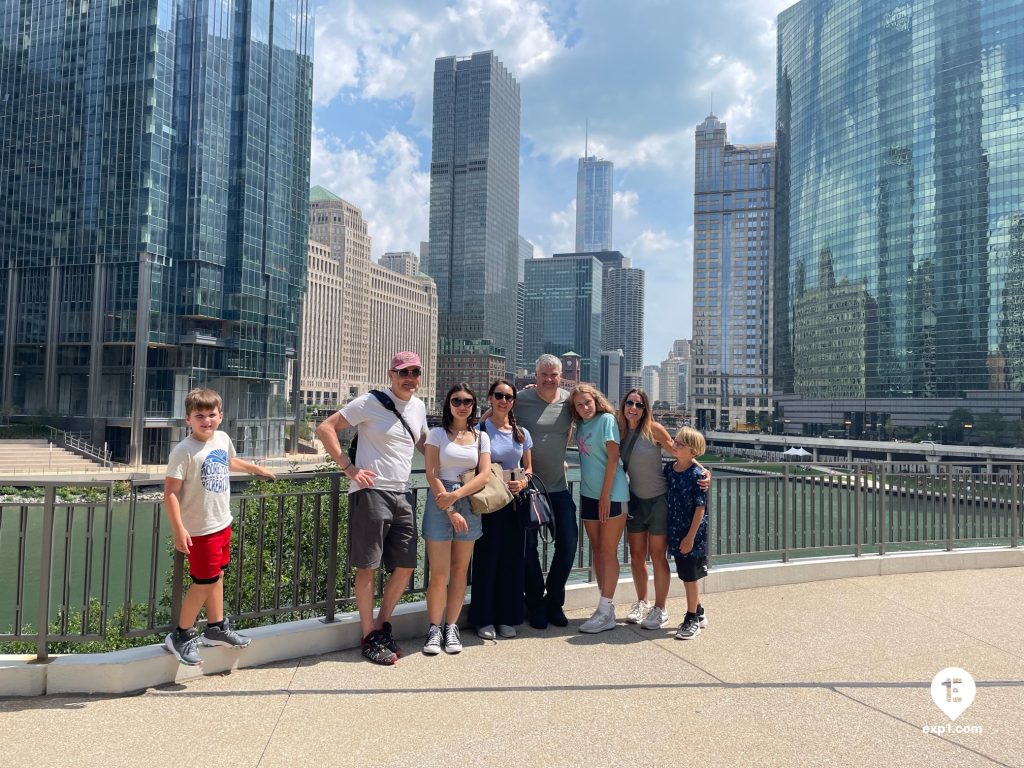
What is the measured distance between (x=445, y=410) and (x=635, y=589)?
239 cm

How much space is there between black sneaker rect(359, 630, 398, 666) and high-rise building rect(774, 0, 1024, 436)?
323 ft

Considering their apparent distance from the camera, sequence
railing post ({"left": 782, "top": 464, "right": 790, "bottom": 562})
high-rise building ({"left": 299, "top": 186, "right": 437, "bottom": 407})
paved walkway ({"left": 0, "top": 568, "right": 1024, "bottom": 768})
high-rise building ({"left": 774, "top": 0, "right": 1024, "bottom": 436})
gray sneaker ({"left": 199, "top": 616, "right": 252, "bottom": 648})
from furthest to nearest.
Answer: high-rise building ({"left": 299, "top": 186, "right": 437, "bottom": 407}) < high-rise building ({"left": 774, "top": 0, "right": 1024, "bottom": 436}) < railing post ({"left": 782, "top": 464, "right": 790, "bottom": 562}) < gray sneaker ({"left": 199, "top": 616, "right": 252, "bottom": 648}) < paved walkway ({"left": 0, "top": 568, "right": 1024, "bottom": 768})

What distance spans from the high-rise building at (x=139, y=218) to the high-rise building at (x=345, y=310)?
67399mm

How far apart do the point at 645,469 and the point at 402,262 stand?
187367mm

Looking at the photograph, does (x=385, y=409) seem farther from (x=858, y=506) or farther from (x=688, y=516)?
(x=858, y=506)

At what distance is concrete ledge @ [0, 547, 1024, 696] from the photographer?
364cm

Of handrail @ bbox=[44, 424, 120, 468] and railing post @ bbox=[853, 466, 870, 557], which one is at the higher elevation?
railing post @ bbox=[853, 466, 870, 557]

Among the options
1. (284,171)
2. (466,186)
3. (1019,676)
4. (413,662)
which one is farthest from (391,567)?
(466,186)

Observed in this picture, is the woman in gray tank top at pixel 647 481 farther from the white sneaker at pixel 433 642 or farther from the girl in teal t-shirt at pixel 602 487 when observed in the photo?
the white sneaker at pixel 433 642

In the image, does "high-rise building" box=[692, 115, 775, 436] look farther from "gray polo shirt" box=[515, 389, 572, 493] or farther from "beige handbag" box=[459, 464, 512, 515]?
"beige handbag" box=[459, 464, 512, 515]

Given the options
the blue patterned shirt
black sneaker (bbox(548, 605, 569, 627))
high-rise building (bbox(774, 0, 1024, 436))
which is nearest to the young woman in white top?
black sneaker (bbox(548, 605, 569, 627))

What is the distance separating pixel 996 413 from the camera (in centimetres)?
8294

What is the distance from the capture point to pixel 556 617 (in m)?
5.13

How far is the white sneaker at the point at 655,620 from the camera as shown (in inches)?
200
